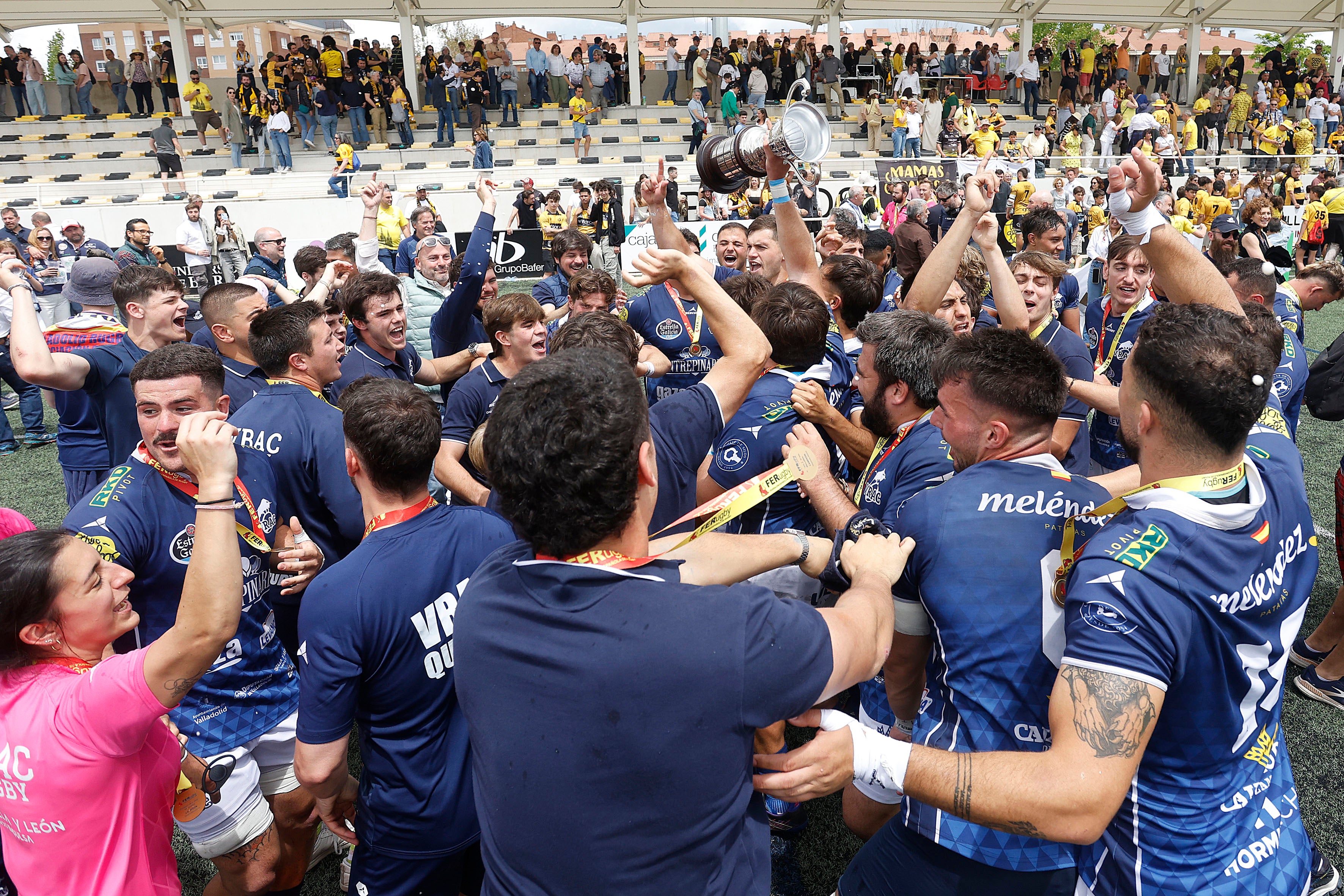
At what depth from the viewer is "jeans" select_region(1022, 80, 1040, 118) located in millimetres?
29609

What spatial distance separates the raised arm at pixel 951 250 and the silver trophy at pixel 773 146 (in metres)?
0.75

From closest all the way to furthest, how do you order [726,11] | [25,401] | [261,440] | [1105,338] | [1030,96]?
1. [261,440]
2. [1105,338]
3. [25,401]
4. [726,11]
5. [1030,96]

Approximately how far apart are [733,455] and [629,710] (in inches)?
77.8

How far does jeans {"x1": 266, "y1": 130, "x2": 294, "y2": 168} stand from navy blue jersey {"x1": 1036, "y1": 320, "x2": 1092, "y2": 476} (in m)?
25.8

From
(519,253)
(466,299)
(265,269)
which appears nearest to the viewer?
(466,299)

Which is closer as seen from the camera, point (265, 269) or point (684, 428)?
point (684, 428)

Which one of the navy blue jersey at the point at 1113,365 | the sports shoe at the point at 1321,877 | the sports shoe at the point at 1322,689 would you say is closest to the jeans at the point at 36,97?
the navy blue jersey at the point at 1113,365

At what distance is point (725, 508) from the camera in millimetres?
1883

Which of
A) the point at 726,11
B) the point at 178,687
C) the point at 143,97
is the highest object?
the point at 726,11

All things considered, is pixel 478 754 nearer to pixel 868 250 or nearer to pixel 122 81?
pixel 868 250

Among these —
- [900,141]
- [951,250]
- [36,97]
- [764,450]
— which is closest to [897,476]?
[764,450]

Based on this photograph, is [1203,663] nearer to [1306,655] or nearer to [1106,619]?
[1106,619]

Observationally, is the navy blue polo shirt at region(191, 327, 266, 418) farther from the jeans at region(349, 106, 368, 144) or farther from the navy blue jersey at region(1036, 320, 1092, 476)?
the jeans at region(349, 106, 368, 144)

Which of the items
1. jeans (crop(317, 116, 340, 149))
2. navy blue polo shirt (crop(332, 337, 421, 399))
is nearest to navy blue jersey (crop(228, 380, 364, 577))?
navy blue polo shirt (crop(332, 337, 421, 399))
